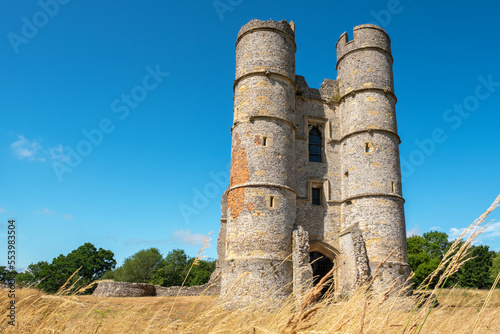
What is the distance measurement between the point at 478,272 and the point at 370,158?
1189 inches

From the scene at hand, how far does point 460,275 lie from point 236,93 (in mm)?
34416

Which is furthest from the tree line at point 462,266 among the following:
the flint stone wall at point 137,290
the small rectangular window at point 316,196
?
the flint stone wall at point 137,290

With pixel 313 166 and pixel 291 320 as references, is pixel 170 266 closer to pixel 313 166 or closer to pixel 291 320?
pixel 313 166

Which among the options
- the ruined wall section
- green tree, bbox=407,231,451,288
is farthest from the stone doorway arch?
green tree, bbox=407,231,451,288

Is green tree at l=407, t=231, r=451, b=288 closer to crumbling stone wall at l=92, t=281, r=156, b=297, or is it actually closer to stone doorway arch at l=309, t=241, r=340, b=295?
stone doorway arch at l=309, t=241, r=340, b=295

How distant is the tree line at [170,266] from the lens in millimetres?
36875

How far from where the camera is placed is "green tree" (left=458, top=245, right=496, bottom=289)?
3678cm

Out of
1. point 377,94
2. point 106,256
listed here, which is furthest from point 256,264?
point 106,256

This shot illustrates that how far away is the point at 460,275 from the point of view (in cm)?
3781

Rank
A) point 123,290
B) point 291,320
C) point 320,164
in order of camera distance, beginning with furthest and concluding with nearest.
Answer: point 123,290 → point 320,164 → point 291,320

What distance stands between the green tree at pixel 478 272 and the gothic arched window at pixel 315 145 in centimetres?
2803

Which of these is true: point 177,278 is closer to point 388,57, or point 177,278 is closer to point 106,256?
point 106,256

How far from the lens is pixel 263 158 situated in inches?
595

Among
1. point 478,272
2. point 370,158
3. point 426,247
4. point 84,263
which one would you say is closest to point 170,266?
point 84,263
